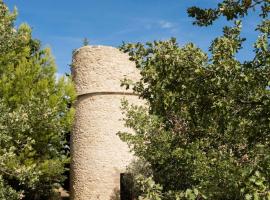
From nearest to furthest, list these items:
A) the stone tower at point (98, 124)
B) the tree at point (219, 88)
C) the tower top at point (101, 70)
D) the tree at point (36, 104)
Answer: the tree at point (219, 88) → the tree at point (36, 104) → the stone tower at point (98, 124) → the tower top at point (101, 70)

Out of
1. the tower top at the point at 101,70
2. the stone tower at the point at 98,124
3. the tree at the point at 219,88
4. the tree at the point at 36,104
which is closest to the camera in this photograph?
the tree at the point at 219,88

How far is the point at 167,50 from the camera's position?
213 inches

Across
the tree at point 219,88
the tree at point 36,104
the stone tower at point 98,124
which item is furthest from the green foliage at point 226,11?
the stone tower at point 98,124

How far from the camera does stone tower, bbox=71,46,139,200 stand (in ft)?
63.1

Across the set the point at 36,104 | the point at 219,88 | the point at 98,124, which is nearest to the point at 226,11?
the point at 219,88

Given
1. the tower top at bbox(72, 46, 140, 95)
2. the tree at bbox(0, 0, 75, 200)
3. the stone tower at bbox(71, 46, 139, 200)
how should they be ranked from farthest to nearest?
the tower top at bbox(72, 46, 140, 95) < the stone tower at bbox(71, 46, 139, 200) < the tree at bbox(0, 0, 75, 200)

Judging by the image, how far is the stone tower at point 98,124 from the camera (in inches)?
757

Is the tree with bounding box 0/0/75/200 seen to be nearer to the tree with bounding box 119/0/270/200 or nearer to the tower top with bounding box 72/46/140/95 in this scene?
the tower top with bounding box 72/46/140/95

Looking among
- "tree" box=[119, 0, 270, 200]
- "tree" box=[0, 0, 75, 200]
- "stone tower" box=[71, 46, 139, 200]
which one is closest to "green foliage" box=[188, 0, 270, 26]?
"tree" box=[119, 0, 270, 200]

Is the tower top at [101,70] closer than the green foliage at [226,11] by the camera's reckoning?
No

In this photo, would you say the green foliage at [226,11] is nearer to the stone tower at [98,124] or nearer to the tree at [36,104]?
the tree at [36,104]

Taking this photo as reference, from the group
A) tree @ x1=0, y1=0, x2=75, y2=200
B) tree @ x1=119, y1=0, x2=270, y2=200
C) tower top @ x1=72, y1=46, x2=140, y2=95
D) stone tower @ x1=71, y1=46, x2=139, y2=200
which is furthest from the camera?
tower top @ x1=72, y1=46, x2=140, y2=95

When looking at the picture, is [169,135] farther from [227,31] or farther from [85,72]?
[85,72]

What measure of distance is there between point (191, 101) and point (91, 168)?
48.6ft
